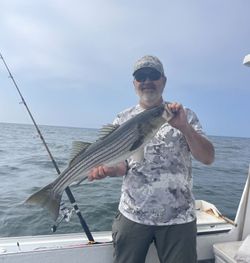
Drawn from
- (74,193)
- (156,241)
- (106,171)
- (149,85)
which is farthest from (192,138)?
(74,193)

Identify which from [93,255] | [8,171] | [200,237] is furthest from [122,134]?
[8,171]

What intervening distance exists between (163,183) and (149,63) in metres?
1.22

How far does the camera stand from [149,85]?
10.4 ft

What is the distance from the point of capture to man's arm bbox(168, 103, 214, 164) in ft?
8.66

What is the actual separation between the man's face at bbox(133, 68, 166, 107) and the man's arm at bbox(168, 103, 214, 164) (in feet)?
1.75

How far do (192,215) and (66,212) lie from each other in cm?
158

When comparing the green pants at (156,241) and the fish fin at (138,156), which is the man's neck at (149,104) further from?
the green pants at (156,241)

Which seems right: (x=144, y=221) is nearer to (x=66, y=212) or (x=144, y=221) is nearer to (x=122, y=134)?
(x=122, y=134)

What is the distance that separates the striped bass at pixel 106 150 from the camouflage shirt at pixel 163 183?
10.2 inches

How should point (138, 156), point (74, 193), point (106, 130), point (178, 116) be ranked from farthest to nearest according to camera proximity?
1. point (74, 193)
2. point (106, 130)
3. point (138, 156)
4. point (178, 116)

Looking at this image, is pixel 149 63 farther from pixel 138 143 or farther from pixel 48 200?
pixel 48 200

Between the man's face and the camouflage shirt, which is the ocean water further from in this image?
the camouflage shirt

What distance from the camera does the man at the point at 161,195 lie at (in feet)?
9.51

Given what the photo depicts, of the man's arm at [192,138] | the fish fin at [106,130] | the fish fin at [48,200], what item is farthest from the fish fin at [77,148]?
the man's arm at [192,138]
